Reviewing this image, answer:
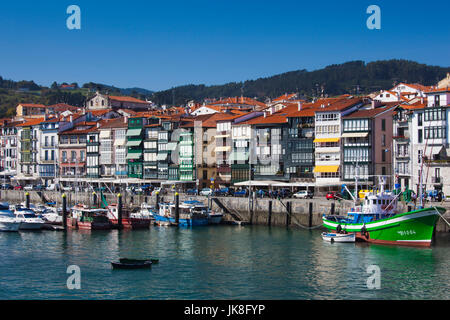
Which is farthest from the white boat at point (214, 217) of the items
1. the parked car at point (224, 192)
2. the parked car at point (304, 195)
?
the parked car at point (304, 195)

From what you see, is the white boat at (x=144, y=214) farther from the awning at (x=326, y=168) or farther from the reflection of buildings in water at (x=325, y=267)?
the reflection of buildings in water at (x=325, y=267)

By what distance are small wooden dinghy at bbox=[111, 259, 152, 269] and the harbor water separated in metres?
0.63

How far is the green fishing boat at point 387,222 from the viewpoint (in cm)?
5656

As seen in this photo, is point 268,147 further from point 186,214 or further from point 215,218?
point 186,214

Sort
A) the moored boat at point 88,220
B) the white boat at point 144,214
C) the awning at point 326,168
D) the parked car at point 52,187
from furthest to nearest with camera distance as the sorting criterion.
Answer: the parked car at point 52,187
the awning at point 326,168
the white boat at point 144,214
the moored boat at point 88,220

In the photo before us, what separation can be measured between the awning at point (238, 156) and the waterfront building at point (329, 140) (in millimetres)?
12716

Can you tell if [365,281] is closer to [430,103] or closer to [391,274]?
[391,274]

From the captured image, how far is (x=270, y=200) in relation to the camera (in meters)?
78.2

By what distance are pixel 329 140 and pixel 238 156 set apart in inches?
642

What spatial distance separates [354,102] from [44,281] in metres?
58.1

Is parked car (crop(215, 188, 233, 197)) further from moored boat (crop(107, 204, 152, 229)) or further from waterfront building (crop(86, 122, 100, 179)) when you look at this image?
waterfront building (crop(86, 122, 100, 179))
